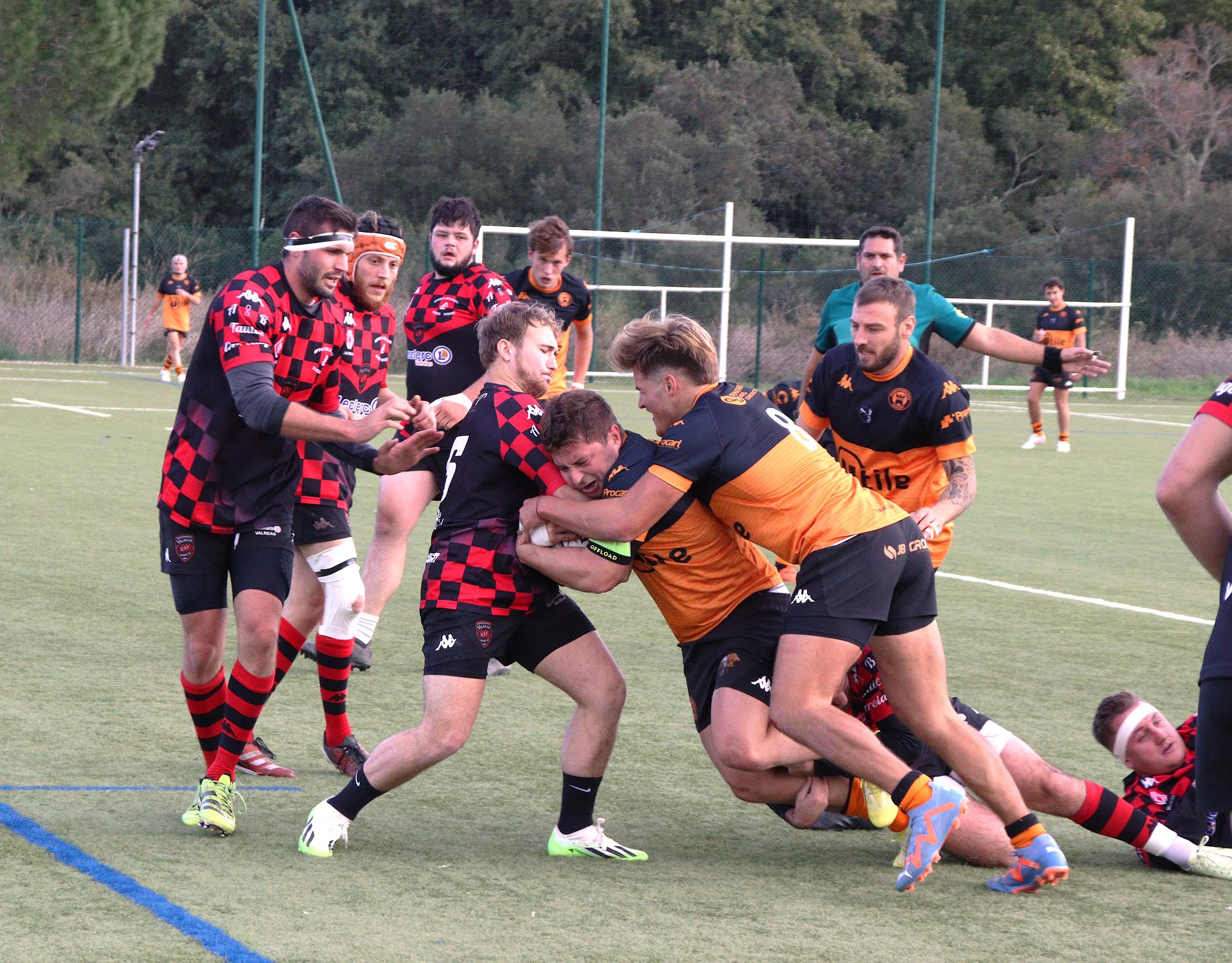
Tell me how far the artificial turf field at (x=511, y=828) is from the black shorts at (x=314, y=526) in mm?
701

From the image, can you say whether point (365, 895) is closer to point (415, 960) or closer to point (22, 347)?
→ point (415, 960)

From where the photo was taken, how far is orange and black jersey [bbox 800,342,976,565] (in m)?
5.41

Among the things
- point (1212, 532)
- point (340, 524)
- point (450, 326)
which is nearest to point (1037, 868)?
point (1212, 532)

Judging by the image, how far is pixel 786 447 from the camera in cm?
427

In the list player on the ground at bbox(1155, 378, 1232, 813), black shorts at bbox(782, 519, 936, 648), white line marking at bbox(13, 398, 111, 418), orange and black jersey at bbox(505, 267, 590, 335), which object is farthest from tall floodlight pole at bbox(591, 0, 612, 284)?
player on the ground at bbox(1155, 378, 1232, 813)

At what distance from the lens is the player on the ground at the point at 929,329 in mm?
5957

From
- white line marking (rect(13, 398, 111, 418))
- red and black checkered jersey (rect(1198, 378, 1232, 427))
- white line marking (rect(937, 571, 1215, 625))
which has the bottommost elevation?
white line marking (rect(937, 571, 1215, 625))

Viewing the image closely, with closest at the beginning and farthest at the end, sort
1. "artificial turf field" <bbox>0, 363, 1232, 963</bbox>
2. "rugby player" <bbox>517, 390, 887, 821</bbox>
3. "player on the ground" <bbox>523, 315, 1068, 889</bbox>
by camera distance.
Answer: "artificial turf field" <bbox>0, 363, 1232, 963</bbox> → "player on the ground" <bbox>523, 315, 1068, 889</bbox> → "rugby player" <bbox>517, 390, 887, 821</bbox>

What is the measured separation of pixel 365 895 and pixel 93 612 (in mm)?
4170

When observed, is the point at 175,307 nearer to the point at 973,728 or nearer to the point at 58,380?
the point at 58,380

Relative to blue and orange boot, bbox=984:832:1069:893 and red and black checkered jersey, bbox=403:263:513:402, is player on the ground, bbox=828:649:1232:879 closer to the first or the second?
blue and orange boot, bbox=984:832:1069:893

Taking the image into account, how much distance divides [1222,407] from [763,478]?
4.98 feet

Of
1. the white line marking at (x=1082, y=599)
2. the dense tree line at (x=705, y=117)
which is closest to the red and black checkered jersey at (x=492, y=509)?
the white line marking at (x=1082, y=599)

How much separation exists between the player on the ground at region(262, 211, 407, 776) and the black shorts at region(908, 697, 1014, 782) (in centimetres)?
182
